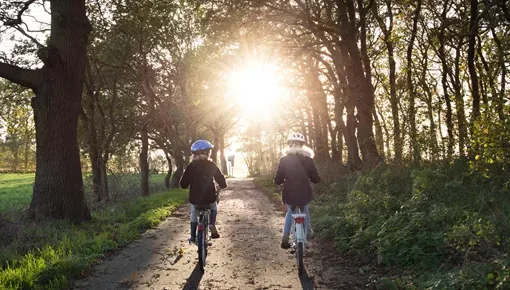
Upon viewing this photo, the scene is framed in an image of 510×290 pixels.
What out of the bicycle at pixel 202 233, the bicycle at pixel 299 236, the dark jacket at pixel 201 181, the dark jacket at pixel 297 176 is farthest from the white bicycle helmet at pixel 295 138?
the bicycle at pixel 202 233

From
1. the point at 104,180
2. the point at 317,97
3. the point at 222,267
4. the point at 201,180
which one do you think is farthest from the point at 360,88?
the point at 104,180

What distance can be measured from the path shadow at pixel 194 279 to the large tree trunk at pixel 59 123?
5.27m

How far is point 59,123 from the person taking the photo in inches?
411

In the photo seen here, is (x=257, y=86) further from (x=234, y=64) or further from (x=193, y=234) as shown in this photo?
(x=193, y=234)

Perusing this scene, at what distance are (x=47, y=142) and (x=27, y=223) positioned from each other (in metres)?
2.05

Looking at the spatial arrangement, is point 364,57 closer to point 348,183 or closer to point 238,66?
point 348,183

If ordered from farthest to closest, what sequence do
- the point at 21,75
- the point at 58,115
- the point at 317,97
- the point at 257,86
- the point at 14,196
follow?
the point at 14,196 → the point at 257,86 → the point at 317,97 → the point at 58,115 → the point at 21,75

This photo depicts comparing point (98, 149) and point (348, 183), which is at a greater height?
point (98, 149)

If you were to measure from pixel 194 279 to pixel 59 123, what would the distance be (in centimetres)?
640

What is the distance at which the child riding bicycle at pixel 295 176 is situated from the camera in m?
6.88

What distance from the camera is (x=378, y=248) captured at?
261 inches

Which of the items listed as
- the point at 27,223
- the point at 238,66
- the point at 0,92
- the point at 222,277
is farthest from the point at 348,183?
the point at 0,92

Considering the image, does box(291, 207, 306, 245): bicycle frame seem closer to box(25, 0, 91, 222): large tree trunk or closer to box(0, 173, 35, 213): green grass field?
box(25, 0, 91, 222): large tree trunk

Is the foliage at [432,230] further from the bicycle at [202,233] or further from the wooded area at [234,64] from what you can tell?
the bicycle at [202,233]
